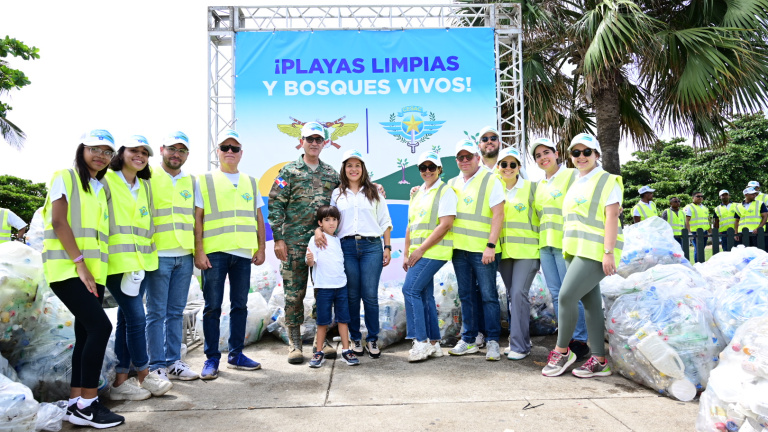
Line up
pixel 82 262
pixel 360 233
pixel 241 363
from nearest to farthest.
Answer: pixel 82 262 < pixel 241 363 < pixel 360 233

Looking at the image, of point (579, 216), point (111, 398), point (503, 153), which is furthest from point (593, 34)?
point (111, 398)

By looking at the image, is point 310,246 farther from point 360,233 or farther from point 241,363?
point 241,363

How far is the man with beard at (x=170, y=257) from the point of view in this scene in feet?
10.8

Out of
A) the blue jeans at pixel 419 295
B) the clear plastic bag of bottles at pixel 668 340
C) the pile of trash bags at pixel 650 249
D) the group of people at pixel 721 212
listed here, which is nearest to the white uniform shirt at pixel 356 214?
the blue jeans at pixel 419 295

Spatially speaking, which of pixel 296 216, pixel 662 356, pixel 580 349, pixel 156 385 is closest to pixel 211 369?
pixel 156 385

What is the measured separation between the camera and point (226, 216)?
11.7ft

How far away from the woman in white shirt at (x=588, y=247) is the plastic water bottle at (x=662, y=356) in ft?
1.50

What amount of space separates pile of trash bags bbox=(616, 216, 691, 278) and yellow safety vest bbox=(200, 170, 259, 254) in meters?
3.28

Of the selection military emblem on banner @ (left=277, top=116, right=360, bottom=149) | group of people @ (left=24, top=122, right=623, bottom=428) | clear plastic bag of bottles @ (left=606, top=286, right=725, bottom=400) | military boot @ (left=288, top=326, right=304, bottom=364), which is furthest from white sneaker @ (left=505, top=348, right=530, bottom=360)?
military emblem on banner @ (left=277, top=116, right=360, bottom=149)

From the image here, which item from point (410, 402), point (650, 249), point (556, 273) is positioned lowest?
point (410, 402)

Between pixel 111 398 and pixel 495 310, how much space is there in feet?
9.38

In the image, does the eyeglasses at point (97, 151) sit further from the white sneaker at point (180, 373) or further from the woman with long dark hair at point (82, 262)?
the white sneaker at point (180, 373)

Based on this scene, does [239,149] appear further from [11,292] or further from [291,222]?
[11,292]

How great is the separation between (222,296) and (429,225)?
5.70 feet
